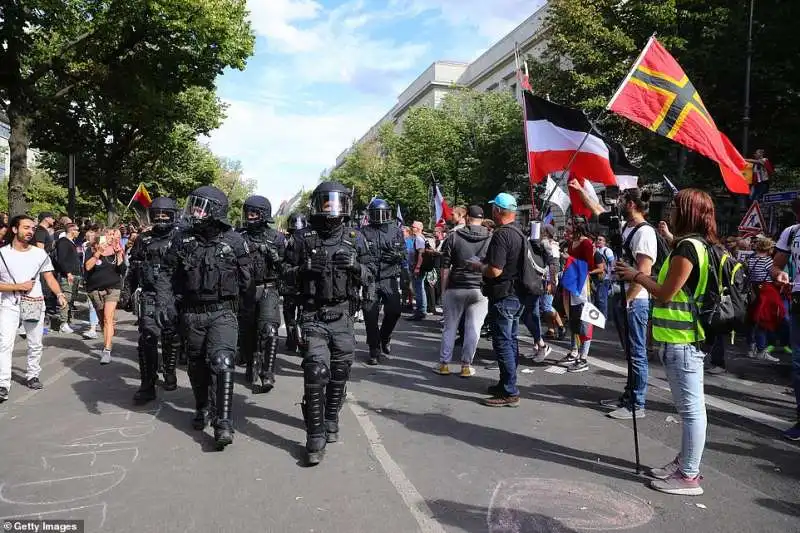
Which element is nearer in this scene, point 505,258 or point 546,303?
point 505,258

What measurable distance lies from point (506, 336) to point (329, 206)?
2240mm

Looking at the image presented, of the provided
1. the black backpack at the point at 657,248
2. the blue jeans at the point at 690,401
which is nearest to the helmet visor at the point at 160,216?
the black backpack at the point at 657,248

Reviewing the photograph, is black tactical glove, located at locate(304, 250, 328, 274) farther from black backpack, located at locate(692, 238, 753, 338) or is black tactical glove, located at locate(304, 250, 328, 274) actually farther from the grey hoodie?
black backpack, located at locate(692, 238, 753, 338)

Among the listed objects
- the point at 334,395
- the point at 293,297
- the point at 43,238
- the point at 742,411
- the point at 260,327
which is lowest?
the point at 742,411

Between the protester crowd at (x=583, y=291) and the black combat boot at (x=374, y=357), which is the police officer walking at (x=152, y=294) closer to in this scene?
the protester crowd at (x=583, y=291)

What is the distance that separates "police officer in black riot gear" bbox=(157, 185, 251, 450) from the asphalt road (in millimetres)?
509

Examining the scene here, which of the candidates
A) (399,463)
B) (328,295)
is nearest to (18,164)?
(328,295)

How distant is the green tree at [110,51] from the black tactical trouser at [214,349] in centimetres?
1280

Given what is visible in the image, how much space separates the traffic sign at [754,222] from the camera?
12289mm

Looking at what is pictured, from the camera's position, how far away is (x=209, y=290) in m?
4.89

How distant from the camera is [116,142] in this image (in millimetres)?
30984

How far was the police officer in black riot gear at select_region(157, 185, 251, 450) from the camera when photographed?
488cm

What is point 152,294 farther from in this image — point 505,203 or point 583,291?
point 583,291

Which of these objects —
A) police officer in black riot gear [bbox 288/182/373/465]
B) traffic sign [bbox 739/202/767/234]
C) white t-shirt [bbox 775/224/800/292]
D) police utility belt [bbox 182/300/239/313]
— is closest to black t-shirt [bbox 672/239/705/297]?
white t-shirt [bbox 775/224/800/292]
